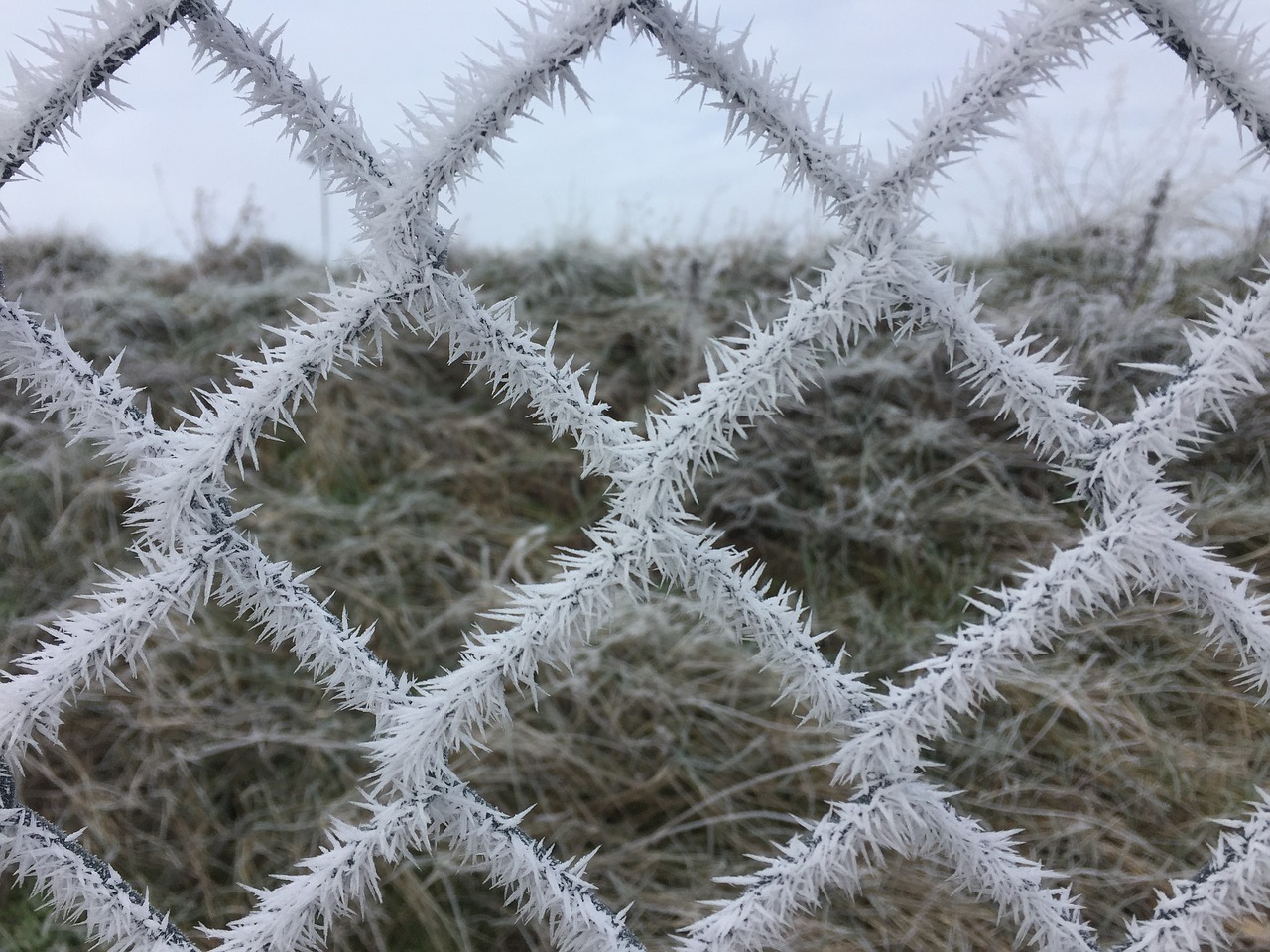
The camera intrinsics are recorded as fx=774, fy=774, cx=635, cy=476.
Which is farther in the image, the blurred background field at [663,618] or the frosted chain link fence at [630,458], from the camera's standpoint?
the blurred background field at [663,618]

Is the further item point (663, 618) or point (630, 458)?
point (663, 618)

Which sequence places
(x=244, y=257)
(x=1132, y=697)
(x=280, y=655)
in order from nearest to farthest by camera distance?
(x=1132, y=697)
(x=280, y=655)
(x=244, y=257)

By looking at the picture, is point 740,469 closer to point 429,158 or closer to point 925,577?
point 925,577

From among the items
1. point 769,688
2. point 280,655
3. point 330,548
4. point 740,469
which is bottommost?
point 280,655

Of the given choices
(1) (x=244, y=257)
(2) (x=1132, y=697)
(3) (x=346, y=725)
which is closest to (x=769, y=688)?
(2) (x=1132, y=697)
